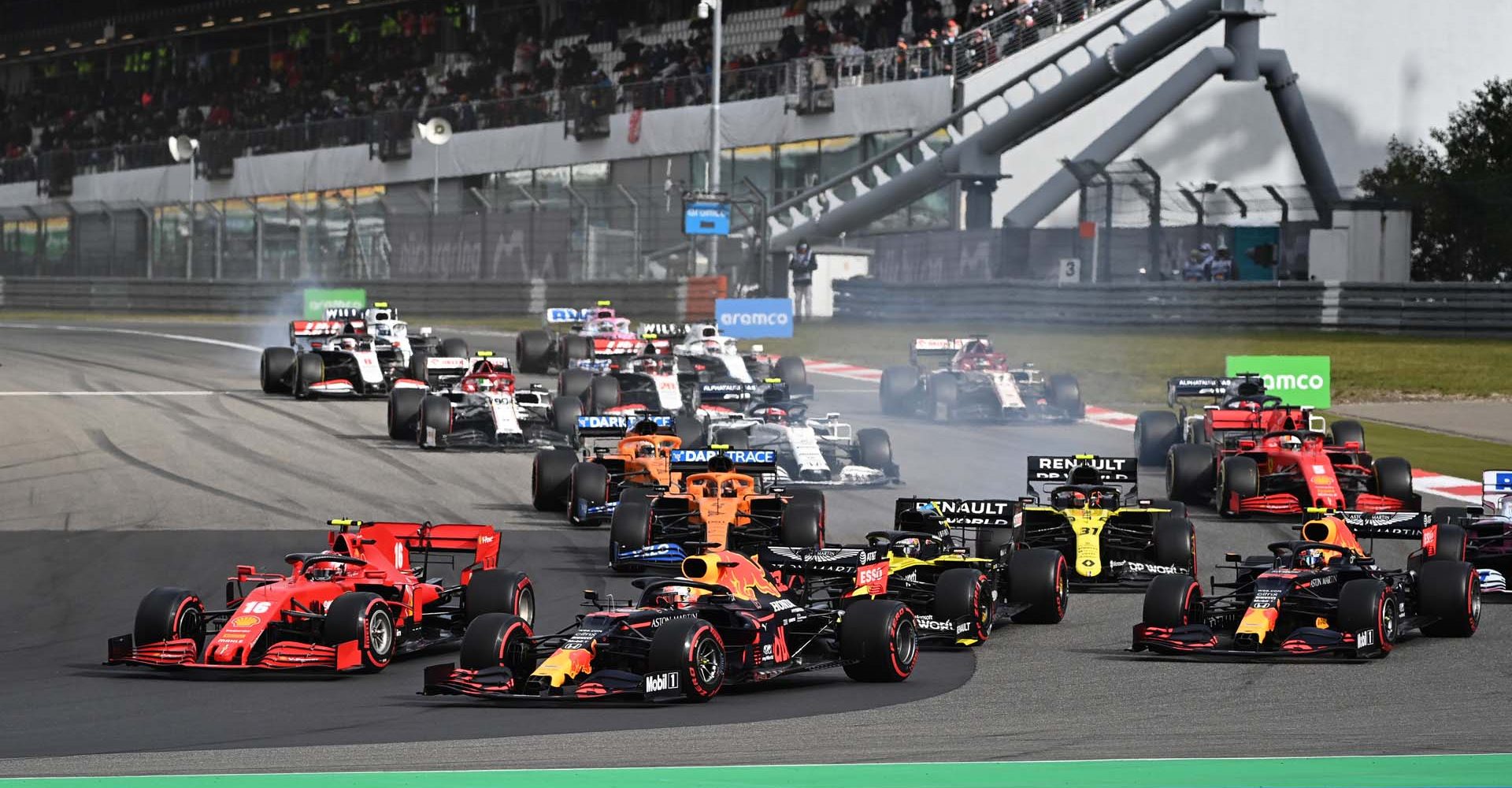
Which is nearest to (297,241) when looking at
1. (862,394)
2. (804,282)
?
(804,282)

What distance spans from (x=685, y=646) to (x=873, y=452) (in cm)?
1146

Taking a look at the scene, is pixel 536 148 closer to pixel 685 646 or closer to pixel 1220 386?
pixel 1220 386

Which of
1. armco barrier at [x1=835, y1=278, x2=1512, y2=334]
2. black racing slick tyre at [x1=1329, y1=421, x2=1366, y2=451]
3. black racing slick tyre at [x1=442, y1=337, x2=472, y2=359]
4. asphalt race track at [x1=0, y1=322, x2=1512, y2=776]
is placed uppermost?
armco barrier at [x1=835, y1=278, x2=1512, y2=334]

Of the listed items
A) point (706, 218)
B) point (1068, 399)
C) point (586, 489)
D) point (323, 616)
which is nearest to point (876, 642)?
point (323, 616)

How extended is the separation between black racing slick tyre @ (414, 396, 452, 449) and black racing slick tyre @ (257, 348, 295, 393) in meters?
7.07

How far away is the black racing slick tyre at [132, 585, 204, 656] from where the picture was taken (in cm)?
1283

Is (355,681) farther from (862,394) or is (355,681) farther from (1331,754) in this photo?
(862,394)

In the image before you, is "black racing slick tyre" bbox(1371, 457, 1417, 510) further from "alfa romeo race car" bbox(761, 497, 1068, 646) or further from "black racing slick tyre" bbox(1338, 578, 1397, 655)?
"black racing slick tyre" bbox(1338, 578, 1397, 655)

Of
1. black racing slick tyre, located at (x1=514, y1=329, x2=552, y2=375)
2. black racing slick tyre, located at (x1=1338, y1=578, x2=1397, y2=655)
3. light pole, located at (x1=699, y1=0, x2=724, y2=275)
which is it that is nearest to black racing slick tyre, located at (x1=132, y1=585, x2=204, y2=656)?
black racing slick tyre, located at (x1=1338, y1=578, x2=1397, y2=655)

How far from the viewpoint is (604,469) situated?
2042 cm

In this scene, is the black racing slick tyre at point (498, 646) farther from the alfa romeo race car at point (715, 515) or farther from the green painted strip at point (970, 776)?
the alfa romeo race car at point (715, 515)

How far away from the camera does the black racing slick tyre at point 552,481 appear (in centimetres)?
2109

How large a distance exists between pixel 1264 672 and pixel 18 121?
8180 centimetres

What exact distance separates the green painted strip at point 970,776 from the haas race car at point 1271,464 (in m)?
10.1
